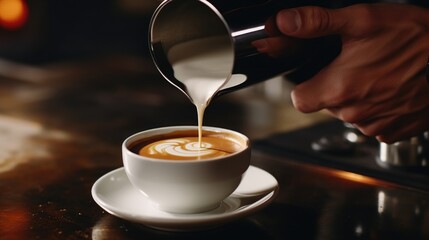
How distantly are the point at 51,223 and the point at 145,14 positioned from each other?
2553mm

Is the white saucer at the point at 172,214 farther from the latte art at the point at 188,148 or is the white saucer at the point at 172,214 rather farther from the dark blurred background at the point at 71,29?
the dark blurred background at the point at 71,29

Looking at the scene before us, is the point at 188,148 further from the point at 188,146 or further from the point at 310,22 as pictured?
the point at 310,22

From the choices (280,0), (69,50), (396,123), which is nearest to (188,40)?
(280,0)

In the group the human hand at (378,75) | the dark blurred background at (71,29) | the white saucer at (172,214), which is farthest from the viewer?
the dark blurred background at (71,29)

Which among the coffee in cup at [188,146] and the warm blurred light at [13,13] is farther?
the warm blurred light at [13,13]

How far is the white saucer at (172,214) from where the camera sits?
3.17 ft

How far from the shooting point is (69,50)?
150 inches

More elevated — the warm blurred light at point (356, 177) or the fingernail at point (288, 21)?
the fingernail at point (288, 21)

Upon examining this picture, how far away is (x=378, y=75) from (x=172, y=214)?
1.78 ft

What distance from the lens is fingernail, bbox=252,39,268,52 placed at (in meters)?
1.07

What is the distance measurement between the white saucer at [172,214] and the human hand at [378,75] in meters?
0.25

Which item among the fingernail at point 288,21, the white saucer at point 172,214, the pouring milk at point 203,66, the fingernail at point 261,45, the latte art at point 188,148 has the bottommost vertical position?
the white saucer at point 172,214

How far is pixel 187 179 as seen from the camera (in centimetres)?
100

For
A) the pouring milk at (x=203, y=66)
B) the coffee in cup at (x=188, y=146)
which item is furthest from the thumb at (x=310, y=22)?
the coffee in cup at (x=188, y=146)
